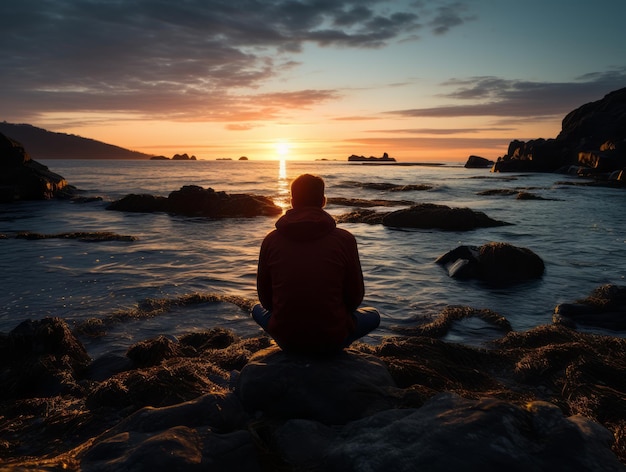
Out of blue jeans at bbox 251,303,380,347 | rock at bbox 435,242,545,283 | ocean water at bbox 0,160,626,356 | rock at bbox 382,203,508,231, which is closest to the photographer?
blue jeans at bbox 251,303,380,347

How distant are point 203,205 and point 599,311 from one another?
24.5 metres

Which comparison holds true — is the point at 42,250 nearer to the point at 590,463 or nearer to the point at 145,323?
the point at 145,323

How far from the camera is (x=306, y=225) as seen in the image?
4293 mm

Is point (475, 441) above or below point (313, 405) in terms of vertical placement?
above

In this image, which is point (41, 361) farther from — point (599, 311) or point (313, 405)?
point (599, 311)

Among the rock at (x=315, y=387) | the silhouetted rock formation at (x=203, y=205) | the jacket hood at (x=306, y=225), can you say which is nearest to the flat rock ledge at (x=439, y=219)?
the silhouetted rock formation at (x=203, y=205)

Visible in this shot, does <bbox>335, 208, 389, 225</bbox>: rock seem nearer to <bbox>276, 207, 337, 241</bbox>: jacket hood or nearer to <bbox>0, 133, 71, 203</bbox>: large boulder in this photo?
<bbox>276, 207, 337, 241</bbox>: jacket hood

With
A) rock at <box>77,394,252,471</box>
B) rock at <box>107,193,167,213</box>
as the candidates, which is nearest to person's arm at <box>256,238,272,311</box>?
rock at <box>77,394,252,471</box>

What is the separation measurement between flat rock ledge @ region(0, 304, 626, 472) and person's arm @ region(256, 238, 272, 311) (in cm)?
65

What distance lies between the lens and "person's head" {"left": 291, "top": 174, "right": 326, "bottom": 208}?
4535 millimetres

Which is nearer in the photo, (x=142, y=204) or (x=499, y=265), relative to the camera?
(x=499, y=265)

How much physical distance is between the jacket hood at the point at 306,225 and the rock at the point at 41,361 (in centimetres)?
361

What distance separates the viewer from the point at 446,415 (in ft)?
11.6

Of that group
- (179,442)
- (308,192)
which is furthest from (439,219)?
(179,442)
